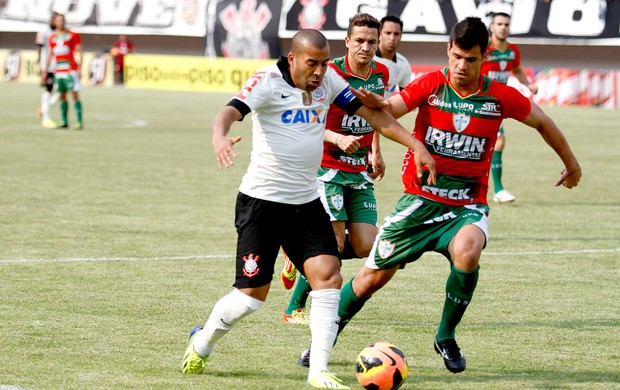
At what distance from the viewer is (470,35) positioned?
6438mm

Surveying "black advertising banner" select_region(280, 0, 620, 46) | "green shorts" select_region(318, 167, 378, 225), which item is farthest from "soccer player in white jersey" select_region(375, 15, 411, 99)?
"black advertising banner" select_region(280, 0, 620, 46)

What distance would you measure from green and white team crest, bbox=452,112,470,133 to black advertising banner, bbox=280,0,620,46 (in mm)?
29680

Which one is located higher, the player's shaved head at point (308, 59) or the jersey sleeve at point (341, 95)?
the player's shaved head at point (308, 59)

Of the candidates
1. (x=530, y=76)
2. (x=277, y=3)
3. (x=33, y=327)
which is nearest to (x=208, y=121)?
(x=530, y=76)

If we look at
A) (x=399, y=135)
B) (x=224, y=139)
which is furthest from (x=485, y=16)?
(x=224, y=139)

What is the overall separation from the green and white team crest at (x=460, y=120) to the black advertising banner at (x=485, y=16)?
2968cm

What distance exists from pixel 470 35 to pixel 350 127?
1.77m

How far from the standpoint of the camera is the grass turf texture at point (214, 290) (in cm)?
643

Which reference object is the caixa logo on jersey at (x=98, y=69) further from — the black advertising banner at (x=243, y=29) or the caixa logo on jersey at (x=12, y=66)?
the caixa logo on jersey at (x=12, y=66)

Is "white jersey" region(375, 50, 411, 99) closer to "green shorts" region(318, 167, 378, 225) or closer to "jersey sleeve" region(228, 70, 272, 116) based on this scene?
"green shorts" region(318, 167, 378, 225)

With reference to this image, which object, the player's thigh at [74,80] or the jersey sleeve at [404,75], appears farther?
the player's thigh at [74,80]

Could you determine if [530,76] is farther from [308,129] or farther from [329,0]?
[308,129]

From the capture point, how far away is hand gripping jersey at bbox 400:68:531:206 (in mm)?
6656

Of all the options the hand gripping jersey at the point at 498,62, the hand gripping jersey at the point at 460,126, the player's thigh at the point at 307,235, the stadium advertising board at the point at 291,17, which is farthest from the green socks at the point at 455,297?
the stadium advertising board at the point at 291,17
